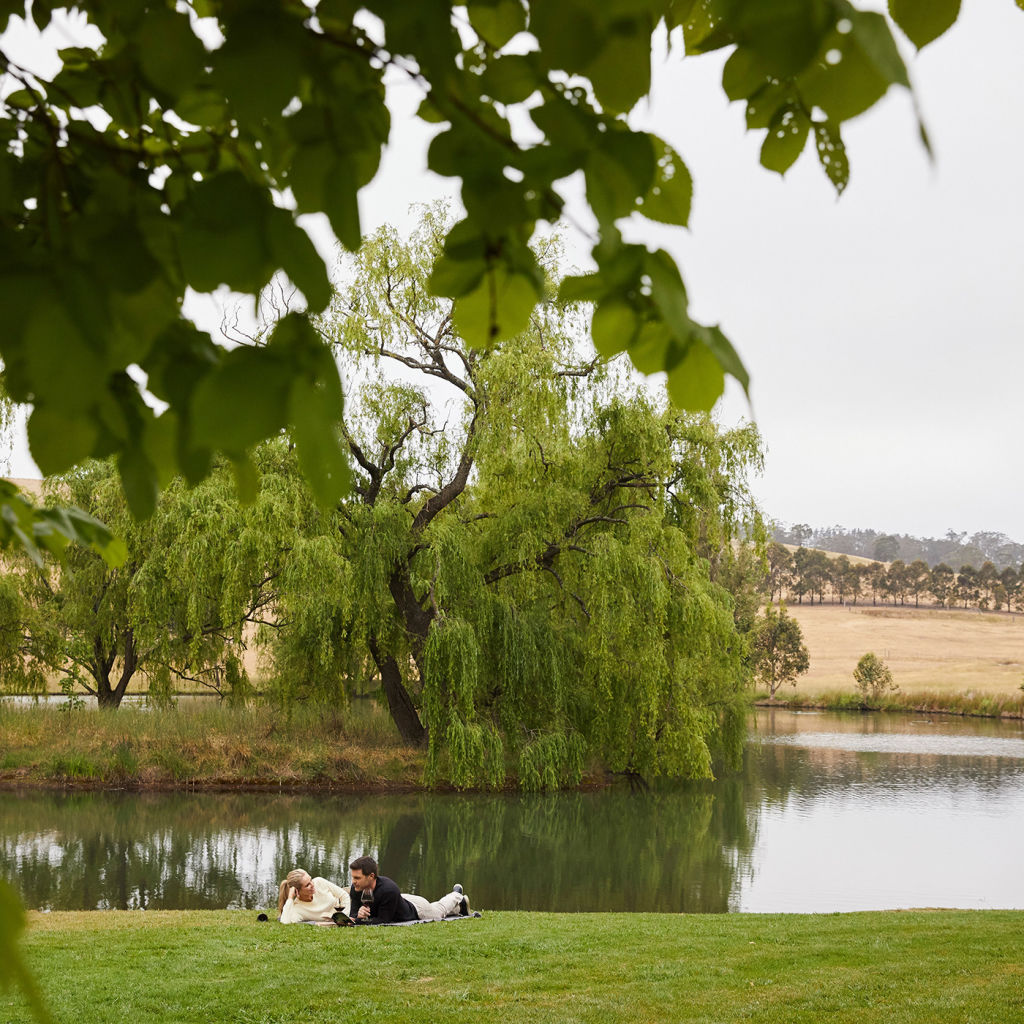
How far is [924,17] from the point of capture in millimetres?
710

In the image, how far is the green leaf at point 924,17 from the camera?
2.30ft

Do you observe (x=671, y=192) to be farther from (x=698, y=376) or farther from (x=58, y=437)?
(x=58, y=437)

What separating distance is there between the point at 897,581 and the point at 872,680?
3935cm

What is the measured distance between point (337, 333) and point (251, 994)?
1041 centimetres

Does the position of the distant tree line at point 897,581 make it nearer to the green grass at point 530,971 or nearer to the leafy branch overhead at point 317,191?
the green grass at point 530,971

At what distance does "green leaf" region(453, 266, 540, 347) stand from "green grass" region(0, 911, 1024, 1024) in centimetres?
466

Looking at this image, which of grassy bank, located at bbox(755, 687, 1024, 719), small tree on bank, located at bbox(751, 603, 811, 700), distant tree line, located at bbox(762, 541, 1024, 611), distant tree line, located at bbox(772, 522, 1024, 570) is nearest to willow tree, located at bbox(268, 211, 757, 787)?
small tree on bank, located at bbox(751, 603, 811, 700)

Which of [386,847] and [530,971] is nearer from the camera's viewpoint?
[530,971]

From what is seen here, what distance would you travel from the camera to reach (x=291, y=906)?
8.34 meters

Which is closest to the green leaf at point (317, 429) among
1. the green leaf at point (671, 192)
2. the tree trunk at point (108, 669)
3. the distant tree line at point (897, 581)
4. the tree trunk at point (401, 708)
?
the green leaf at point (671, 192)

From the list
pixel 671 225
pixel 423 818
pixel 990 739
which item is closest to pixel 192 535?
pixel 423 818

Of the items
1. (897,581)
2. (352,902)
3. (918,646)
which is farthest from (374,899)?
(897,581)

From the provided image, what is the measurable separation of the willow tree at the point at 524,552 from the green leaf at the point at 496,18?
43.0 feet

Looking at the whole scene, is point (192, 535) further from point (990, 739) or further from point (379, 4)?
point (990, 739)
